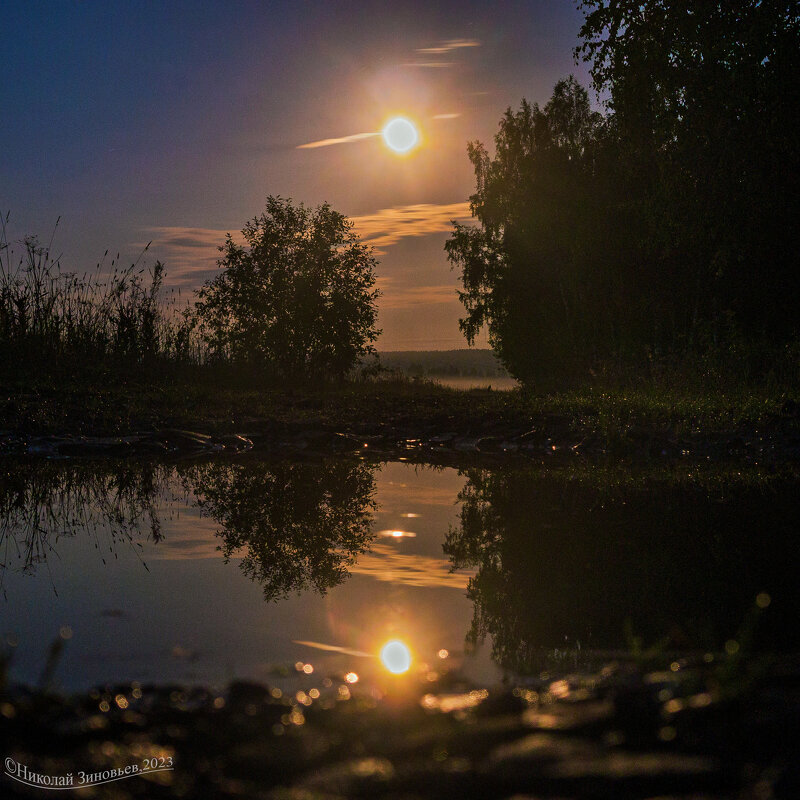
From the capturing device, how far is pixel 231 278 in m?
24.2

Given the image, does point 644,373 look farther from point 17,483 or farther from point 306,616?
point 306,616

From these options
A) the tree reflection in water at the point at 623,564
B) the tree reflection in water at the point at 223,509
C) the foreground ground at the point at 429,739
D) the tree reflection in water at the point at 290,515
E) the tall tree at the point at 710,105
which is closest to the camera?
the foreground ground at the point at 429,739

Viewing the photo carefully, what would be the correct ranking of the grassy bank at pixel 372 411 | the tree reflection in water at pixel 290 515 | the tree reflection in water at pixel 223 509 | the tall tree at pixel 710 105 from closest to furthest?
the tree reflection in water at pixel 290 515 → the tree reflection in water at pixel 223 509 → the grassy bank at pixel 372 411 → the tall tree at pixel 710 105

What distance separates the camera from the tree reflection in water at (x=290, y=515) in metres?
4.25

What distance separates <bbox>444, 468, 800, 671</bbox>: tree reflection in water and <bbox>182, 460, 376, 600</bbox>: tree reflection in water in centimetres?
76

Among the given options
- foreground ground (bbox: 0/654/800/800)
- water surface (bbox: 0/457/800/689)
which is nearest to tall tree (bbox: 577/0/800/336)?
water surface (bbox: 0/457/800/689)

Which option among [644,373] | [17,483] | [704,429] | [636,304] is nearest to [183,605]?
[17,483]

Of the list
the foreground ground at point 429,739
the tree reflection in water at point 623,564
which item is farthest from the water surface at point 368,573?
the foreground ground at point 429,739

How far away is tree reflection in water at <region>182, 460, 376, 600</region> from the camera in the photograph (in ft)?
14.0

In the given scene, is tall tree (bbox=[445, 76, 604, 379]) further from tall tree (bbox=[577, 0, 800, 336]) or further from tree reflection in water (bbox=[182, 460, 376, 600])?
tree reflection in water (bbox=[182, 460, 376, 600])

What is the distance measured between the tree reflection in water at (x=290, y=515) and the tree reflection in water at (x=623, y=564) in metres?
0.76

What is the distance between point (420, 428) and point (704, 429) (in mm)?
4119

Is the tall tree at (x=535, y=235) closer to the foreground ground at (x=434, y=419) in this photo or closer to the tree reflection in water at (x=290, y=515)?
the foreground ground at (x=434, y=419)

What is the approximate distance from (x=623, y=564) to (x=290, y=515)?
2563mm
